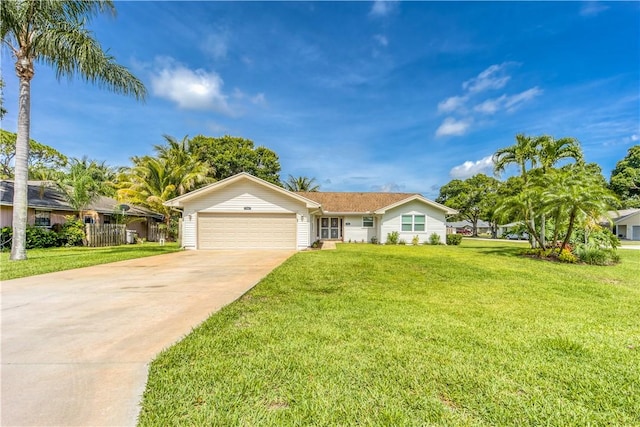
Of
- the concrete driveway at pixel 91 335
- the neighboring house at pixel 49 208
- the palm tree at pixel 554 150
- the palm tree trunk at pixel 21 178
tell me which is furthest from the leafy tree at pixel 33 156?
the palm tree at pixel 554 150

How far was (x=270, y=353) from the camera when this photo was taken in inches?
134

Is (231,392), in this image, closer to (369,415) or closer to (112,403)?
(112,403)

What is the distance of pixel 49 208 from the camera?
698 inches

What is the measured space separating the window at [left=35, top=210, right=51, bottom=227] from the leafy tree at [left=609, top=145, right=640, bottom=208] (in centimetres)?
6135

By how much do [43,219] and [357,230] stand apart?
20.2m

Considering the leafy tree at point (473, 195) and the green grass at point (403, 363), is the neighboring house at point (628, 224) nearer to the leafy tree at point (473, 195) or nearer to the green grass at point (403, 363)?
the leafy tree at point (473, 195)

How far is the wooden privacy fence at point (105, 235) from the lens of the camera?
17.8m

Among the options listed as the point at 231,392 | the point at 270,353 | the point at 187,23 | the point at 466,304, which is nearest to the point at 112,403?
the point at 231,392

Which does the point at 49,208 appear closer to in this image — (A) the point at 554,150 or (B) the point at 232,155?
(B) the point at 232,155

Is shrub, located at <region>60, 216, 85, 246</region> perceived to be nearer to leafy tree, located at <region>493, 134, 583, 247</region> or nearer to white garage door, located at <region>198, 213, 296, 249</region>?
white garage door, located at <region>198, 213, 296, 249</region>

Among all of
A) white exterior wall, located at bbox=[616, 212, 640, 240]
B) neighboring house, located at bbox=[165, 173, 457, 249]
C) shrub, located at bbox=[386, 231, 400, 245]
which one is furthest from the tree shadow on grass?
white exterior wall, located at bbox=[616, 212, 640, 240]

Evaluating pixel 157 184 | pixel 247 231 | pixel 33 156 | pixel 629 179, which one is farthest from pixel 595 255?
pixel 33 156

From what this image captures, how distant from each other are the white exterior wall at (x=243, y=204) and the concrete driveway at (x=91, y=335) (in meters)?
8.45

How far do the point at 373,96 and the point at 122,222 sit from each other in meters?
19.6
